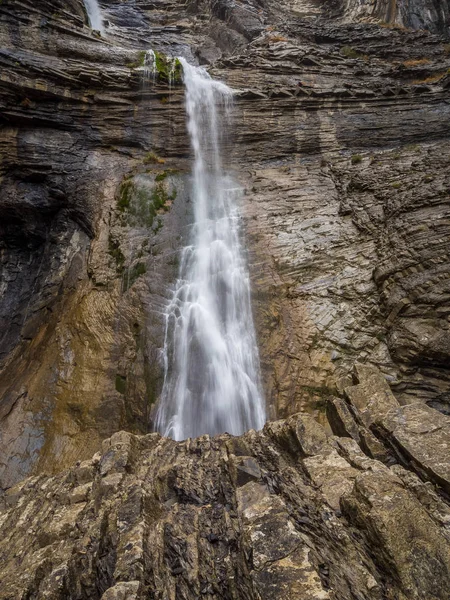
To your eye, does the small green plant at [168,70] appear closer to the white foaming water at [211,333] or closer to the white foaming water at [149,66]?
the white foaming water at [149,66]

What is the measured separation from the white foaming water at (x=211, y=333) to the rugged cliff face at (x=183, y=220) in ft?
1.86

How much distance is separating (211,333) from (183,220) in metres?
6.07

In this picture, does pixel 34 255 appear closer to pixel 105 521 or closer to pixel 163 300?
pixel 163 300

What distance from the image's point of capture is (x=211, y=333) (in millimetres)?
12820

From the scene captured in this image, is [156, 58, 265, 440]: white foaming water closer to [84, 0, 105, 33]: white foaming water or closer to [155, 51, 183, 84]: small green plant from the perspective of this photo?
[155, 51, 183, 84]: small green plant

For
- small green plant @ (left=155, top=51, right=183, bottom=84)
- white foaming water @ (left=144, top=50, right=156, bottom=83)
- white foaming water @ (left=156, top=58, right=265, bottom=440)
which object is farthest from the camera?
small green plant @ (left=155, top=51, right=183, bottom=84)

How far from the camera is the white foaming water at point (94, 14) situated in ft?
91.0

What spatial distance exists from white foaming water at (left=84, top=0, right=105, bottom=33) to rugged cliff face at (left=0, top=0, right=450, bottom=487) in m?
4.94

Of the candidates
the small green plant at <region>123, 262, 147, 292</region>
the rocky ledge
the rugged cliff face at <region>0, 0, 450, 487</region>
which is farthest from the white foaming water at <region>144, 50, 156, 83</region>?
the rocky ledge

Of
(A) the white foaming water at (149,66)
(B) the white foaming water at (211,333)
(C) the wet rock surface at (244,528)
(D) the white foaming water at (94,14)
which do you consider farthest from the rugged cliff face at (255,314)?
(D) the white foaming water at (94,14)

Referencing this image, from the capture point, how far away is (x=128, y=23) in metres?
30.2

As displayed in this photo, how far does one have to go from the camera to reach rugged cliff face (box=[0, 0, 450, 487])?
11203 millimetres

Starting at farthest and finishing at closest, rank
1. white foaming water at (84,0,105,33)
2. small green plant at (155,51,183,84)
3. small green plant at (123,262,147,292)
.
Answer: white foaming water at (84,0,105,33)
small green plant at (155,51,183,84)
small green plant at (123,262,147,292)

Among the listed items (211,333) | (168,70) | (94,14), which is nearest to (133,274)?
(211,333)
